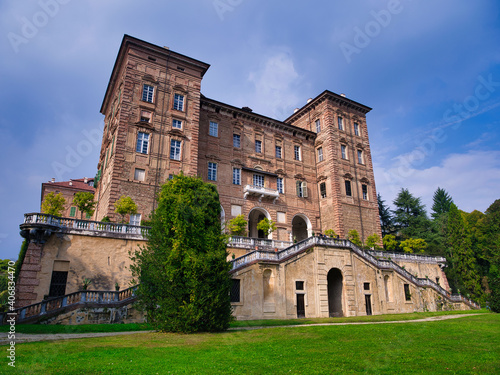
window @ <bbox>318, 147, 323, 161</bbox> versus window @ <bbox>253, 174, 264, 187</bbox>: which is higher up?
window @ <bbox>318, 147, 323, 161</bbox>

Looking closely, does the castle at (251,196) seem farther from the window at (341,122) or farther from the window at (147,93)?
the window at (341,122)

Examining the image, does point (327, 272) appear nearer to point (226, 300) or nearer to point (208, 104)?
point (226, 300)

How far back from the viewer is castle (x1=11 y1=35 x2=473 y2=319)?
73.5 feet

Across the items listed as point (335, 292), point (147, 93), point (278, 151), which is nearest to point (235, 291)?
point (335, 292)

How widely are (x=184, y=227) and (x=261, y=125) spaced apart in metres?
30.0

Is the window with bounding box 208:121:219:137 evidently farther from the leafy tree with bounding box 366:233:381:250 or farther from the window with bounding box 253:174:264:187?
the leafy tree with bounding box 366:233:381:250

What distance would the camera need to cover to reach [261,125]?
42.5m

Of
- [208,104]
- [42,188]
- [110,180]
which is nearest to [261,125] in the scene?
[208,104]

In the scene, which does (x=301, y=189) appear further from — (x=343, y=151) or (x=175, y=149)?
(x=175, y=149)

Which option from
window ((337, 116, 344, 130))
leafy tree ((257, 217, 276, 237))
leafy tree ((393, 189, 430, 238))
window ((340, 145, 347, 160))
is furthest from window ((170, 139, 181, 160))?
leafy tree ((393, 189, 430, 238))

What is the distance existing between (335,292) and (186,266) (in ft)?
59.4

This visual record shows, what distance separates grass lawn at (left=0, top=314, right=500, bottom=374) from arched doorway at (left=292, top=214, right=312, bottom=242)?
97.1 feet

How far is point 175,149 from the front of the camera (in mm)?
33438

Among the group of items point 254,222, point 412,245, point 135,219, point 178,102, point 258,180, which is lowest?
point 412,245
